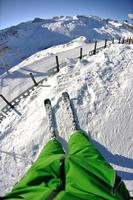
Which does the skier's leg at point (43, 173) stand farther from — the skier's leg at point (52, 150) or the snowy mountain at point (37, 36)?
the snowy mountain at point (37, 36)

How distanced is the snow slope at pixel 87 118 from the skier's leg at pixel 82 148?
2.59 metres

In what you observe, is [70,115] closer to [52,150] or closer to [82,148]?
[52,150]

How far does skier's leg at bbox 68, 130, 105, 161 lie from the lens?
340 centimetres

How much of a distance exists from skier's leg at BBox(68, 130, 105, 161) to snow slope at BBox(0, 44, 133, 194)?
102 inches

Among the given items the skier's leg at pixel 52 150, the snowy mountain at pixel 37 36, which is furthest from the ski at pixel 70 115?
the snowy mountain at pixel 37 36

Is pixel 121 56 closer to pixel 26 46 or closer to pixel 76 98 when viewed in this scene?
pixel 76 98

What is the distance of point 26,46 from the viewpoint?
8694cm

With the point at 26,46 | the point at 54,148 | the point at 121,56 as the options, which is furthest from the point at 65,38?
the point at 54,148

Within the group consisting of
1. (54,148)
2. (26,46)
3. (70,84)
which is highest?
(54,148)

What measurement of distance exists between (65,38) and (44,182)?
96.2 meters

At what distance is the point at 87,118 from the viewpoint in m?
8.99

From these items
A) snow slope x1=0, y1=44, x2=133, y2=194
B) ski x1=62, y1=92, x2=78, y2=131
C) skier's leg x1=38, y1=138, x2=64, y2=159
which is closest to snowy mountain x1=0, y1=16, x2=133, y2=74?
snow slope x1=0, y1=44, x2=133, y2=194

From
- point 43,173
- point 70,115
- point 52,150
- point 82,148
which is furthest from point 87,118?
point 43,173

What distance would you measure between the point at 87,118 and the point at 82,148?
528 centimetres
